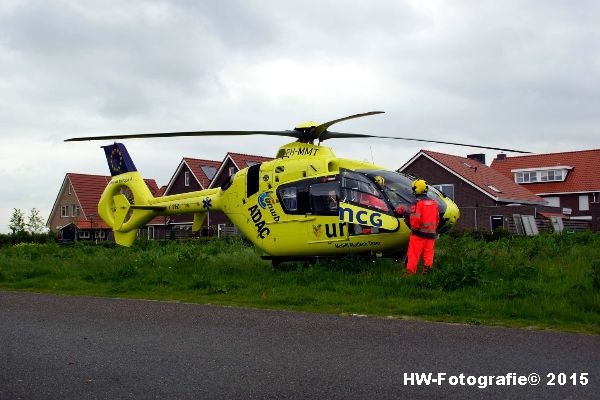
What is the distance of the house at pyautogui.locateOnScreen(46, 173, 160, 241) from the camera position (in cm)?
6569

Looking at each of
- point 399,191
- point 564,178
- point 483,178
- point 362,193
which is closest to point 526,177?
point 564,178

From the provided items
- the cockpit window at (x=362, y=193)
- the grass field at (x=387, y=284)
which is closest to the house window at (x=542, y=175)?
the grass field at (x=387, y=284)

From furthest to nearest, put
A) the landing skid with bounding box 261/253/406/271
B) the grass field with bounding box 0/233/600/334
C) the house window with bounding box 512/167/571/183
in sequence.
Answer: the house window with bounding box 512/167/571/183 → the landing skid with bounding box 261/253/406/271 → the grass field with bounding box 0/233/600/334

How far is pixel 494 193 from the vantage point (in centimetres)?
4559

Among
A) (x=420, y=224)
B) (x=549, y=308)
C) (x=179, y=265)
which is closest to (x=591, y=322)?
(x=549, y=308)

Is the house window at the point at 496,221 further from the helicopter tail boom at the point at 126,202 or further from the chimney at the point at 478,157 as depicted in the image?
the helicopter tail boom at the point at 126,202

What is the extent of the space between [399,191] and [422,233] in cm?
133

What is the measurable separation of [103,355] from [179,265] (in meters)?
9.74

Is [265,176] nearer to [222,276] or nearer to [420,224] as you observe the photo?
[222,276]

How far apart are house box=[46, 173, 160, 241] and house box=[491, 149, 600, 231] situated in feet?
122

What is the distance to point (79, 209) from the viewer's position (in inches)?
2655

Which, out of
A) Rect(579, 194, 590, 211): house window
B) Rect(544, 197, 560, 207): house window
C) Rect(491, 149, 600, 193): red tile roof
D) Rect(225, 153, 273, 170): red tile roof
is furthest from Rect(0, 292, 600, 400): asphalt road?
Rect(544, 197, 560, 207): house window

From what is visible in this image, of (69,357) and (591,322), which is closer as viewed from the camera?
(69,357)

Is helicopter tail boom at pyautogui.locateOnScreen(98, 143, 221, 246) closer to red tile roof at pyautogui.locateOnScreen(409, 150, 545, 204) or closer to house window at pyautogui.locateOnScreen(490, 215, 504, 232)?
house window at pyautogui.locateOnScreen(490, 215, 504, 232)
